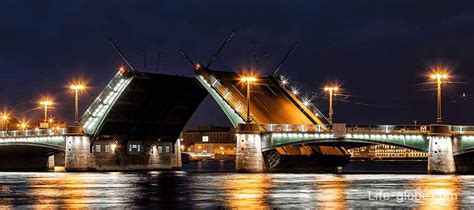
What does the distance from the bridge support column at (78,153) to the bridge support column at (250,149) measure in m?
20.7

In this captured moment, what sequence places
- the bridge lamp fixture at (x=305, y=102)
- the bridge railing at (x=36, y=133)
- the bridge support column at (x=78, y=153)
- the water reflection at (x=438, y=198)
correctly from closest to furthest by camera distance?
the water reflection at (x=438, y=198) < the bridge support column at (x=78, y=153) < the bridge lamp fixture at (x=305, y=102) < the bridge railing at (x=36, y=133)

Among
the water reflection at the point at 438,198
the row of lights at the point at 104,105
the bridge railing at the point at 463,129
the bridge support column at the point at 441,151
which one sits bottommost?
the water reflection at the point at 438,198

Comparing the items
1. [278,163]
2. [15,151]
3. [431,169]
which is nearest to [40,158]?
[15,151]

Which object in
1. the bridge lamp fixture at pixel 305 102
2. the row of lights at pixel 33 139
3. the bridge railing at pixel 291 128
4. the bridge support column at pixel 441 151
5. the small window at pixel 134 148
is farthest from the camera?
the small window at pixel 134 148

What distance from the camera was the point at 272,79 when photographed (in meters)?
101

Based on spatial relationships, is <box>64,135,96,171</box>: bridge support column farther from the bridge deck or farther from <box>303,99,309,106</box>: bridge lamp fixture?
<box>303,99,309,106</box>: bridge lamp fixture

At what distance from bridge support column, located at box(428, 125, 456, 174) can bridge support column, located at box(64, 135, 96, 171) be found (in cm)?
4065

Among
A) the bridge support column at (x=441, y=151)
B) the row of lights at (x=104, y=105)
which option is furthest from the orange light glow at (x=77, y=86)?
the bridge support column at (x=441, y=151)

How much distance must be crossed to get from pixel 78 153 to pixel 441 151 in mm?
42493

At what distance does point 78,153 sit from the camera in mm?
96750

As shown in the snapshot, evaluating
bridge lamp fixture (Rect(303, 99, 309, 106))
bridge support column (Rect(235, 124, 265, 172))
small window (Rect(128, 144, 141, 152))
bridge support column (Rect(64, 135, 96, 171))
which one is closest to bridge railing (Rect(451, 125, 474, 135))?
bridge support column (Rect(235, 124, 265, 172))

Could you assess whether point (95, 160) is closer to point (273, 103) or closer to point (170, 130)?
point (170, 130)

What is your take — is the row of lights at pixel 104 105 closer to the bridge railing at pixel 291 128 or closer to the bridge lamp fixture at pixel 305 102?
the bridge railing at pixel 291 128

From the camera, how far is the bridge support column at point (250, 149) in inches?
3332
